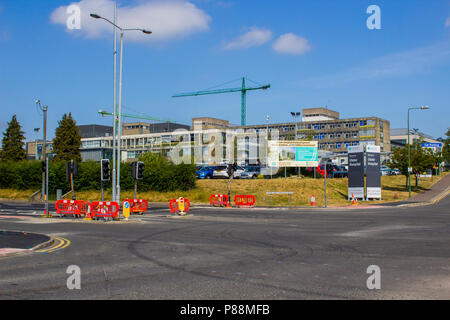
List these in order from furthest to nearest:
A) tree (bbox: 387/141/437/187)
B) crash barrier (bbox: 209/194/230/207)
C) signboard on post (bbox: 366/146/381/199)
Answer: tree (bbox: 387/141/437/187), signboard on post (bbox: 366/146/381/199), crash barrier (bbox: 209/194/230/207)

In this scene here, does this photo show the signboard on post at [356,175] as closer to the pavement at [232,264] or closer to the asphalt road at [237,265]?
the pavement at [232,264]

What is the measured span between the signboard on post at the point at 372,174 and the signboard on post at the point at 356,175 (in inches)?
25.0

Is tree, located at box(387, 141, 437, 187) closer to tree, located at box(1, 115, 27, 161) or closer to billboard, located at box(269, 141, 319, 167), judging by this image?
billboard, located at box(269, 141, 319, 167)

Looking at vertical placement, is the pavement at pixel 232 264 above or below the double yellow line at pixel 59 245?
above

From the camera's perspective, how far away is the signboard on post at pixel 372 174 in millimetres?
40906

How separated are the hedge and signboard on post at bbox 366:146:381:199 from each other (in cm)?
1737

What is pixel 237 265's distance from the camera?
34.1 feet

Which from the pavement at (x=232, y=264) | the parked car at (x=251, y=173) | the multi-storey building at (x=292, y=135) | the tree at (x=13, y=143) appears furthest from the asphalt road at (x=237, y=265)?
the multi-storey building at (x=292, y=135)

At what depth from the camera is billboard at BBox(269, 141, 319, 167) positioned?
50688 mm

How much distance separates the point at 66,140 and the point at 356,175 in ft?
164
